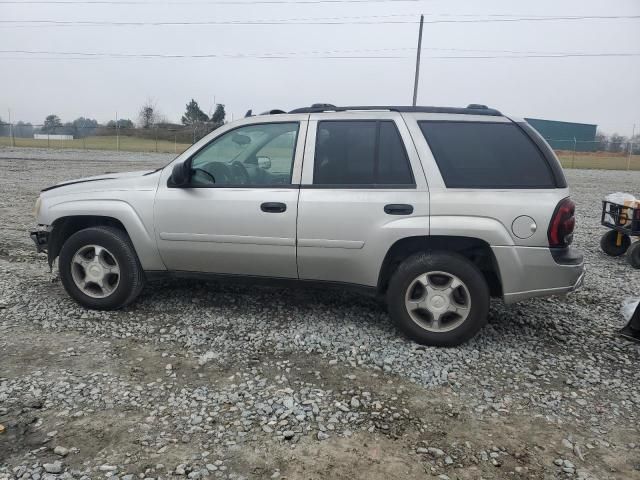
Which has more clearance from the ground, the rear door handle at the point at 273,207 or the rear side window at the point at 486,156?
the rear side window at the point at 486,156

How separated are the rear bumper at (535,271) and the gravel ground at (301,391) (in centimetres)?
52

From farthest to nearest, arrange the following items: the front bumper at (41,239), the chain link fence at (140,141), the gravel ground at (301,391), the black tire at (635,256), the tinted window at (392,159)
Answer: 1. the chain link fence at (140,141)
2. the black tire at (635,256)
3. the front bumper at (41,239)
4. the tinted window at (392,159)
5. the gravel ground at (301,391)

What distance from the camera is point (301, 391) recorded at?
339 cm

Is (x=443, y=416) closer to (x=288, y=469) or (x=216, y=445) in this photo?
(x=288, y=469)

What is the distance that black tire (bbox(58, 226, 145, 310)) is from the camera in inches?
180

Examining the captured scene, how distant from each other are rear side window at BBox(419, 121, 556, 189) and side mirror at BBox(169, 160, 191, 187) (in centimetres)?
198

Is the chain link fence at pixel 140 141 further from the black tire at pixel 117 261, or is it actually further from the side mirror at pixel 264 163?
the side mirror at pixel 264 163

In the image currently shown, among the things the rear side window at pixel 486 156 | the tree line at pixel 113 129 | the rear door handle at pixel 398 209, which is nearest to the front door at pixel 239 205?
the rear door handle at pixel 398 209

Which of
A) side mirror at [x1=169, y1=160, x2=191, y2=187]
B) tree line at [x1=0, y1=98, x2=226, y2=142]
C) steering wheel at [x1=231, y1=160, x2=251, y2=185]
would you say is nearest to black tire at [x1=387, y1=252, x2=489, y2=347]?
steering wheel at [x1=231, y1=160, x2=251, y2=185]

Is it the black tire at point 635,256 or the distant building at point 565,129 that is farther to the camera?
the distant building at point 565,129

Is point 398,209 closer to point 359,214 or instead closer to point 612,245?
point 359,214

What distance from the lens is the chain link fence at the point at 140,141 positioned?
39344 millimetres

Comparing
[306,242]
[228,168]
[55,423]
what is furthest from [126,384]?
[228,168]

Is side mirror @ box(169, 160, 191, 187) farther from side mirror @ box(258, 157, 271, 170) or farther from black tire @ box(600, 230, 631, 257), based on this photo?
black tire @ box(600, 230, 631, 257)
